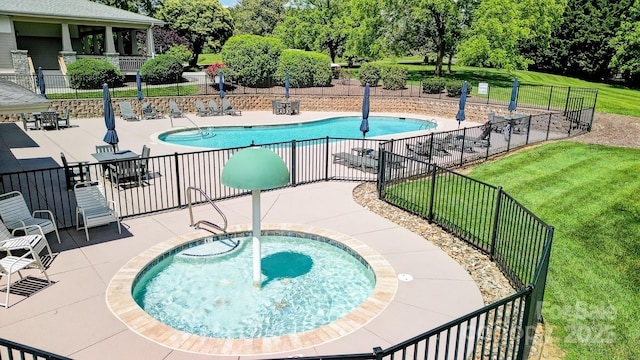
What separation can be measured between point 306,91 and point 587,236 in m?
25.9

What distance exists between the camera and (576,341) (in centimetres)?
588

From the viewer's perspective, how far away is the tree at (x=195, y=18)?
49.8m

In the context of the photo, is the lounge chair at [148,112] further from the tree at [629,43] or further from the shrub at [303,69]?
the tree at [629,43]

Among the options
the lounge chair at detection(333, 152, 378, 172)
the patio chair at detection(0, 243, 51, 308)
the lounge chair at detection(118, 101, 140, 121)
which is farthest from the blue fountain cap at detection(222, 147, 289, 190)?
the lounge chair at detection(118, 101, 140, 121)

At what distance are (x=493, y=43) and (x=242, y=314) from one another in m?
33.8

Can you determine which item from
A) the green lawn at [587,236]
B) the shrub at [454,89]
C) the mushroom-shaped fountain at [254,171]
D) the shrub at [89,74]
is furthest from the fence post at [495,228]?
the shrub at [89,74]

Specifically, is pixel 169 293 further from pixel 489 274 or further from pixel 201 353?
pixel 489 274

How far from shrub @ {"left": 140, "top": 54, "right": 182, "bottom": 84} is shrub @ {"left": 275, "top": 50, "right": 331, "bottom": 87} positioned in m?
7.59

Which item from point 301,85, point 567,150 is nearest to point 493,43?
point 301,85

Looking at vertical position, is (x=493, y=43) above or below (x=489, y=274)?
above

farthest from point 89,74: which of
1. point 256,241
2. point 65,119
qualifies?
point 256,241

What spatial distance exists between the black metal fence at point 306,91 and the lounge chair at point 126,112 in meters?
2.12

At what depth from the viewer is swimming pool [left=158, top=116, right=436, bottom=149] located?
21438 mm

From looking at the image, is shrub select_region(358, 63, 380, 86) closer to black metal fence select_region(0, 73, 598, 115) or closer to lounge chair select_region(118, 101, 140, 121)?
black metal fence select_region(0, 73, 598, 115)
